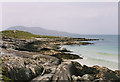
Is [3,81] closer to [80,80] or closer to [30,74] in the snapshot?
[30,74]

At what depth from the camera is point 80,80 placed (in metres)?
9.45

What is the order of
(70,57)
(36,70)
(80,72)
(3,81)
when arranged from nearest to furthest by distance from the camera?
1. (3,81)
2. (36,70)
3. (80,72)
4. (70,57)

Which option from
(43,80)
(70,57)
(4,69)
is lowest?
(70,57)

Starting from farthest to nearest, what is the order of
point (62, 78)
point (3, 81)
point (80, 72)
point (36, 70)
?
point (80, 72) < point (36, 70) < point (62, 78) < point (3, 81)

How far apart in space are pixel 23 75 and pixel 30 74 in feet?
2.21

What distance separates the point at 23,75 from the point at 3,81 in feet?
5.60

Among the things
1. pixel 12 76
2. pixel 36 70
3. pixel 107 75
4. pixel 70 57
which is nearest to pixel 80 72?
pixel 107 75

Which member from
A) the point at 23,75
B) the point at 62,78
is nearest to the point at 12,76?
the point at 23,75

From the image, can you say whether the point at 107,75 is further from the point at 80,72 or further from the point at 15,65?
the point at 15,65

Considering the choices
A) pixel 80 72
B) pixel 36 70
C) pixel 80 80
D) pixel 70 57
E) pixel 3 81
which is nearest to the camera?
pixel 3 81

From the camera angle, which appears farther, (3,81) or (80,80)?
(80,80)

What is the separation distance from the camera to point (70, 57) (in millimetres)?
24469

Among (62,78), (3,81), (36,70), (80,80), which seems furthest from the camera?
(36,70)

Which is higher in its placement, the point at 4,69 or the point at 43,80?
the point at 4,69
